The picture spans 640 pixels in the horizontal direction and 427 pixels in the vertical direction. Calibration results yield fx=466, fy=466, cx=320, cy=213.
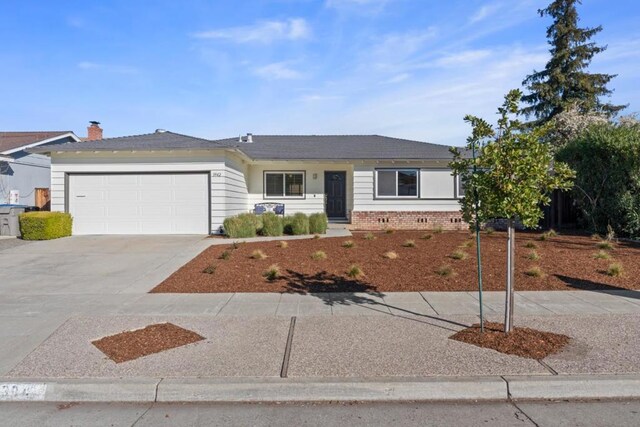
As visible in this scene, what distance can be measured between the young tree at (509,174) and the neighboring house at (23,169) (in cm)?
2125

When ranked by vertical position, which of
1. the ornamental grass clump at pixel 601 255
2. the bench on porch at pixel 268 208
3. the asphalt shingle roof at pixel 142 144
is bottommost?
the ornamental grass clump at pixel 601 255

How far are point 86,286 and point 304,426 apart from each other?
6563mm

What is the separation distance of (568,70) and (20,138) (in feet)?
111

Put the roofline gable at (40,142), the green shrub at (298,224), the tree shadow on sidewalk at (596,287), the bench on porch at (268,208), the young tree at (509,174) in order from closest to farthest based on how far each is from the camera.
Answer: the young tree at (509,174)
the tree shadow on sidewalk at (596,287)
the green shrub at (298,224)
the bench on porch at (268,208)
the roofline gable at (40,142)

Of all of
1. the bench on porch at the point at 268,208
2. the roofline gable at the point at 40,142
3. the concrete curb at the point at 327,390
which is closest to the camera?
the concrete curb at the point at 327,390

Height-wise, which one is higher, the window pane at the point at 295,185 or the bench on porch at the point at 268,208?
the window pane at the point at 295,185

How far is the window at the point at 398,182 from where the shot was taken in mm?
19547

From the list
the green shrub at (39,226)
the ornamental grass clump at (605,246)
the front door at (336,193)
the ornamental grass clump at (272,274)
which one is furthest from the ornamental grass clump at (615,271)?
the green shrub at (39,226)

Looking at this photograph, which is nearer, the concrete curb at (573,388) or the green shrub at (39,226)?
the concrete curb at (573,388)

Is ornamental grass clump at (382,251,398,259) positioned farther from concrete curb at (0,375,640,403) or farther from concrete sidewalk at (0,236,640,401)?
concrete curb at (0,375,640,403)

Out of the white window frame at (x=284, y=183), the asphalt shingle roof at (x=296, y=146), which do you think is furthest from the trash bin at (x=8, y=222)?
the white window frame at (x=284, y=183)

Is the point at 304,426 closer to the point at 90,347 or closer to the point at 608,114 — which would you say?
the point at 90,347

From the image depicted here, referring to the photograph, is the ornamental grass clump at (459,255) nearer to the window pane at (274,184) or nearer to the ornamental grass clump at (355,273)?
the ornamental grass clump at (355,273)

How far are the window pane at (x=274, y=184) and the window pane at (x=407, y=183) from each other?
17.1 ft
